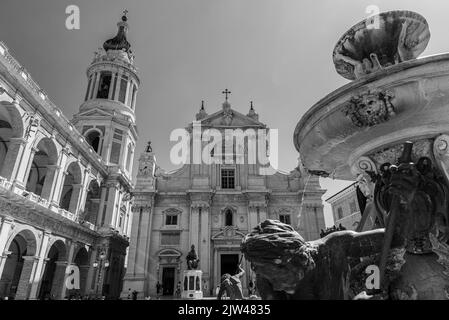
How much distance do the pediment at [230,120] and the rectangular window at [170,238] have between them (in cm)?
1072

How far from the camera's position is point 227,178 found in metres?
26.9

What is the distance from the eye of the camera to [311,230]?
24578 mm

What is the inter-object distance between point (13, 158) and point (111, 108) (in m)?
17.8

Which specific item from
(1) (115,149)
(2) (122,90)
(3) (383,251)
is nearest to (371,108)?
(3) (383,251)

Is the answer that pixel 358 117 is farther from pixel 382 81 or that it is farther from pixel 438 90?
pixel 438 90

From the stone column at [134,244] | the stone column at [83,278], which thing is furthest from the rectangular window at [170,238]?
the stone column at [83,278]

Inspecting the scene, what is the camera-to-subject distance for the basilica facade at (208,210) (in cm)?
2297

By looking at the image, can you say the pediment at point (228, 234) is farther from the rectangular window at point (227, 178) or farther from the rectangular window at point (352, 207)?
the rectangular window at point (352, 207)

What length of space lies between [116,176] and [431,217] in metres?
28.4

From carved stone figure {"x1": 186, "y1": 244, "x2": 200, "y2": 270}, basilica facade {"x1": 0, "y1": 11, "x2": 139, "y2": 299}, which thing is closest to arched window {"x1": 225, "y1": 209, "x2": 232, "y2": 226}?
carved stone figure {"x1": 186, "y1": 244, "x2": 200, "y2": 270}

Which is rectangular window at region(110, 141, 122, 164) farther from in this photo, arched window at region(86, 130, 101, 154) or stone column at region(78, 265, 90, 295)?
stone column at region(78, 265, 90, 295)

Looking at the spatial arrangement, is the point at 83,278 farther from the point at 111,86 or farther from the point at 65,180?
the point at 111,86

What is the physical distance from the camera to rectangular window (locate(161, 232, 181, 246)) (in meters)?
24.1

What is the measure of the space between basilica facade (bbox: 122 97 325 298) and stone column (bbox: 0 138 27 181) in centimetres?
1037
